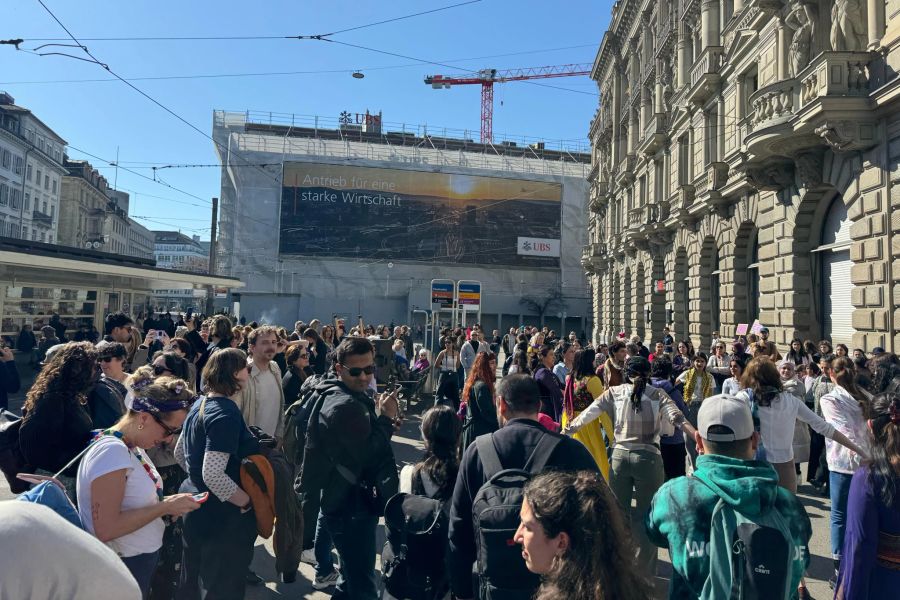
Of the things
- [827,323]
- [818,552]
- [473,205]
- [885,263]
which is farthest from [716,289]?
[473,205]

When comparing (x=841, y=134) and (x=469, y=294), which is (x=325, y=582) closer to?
(x=841, y=134)

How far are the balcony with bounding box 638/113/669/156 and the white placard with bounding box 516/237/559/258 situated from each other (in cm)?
2209

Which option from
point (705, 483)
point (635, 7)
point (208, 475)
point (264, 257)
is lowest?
point (208, 475)

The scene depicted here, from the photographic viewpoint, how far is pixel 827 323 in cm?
1301

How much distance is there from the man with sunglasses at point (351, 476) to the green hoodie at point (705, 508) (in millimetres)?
1824

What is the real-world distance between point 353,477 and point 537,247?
4434cm

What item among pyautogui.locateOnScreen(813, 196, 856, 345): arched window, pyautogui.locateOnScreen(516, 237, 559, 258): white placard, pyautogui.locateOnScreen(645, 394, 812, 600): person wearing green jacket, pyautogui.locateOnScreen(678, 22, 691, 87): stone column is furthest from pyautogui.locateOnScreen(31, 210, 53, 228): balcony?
pyautogui.locateOnScreen(645, 394, 812, 600): person wearing green jacket

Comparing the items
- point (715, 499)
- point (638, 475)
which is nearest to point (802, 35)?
point (638, 475)

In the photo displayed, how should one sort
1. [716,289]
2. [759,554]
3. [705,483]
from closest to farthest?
1. [759,554]
2. [705,483]
3. [716,289]

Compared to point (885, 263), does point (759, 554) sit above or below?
below

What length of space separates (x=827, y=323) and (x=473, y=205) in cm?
3456

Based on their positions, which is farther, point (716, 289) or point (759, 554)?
point (716, 289)

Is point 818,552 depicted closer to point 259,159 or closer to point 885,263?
point 885,263

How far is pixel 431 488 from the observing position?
3.16 meters
